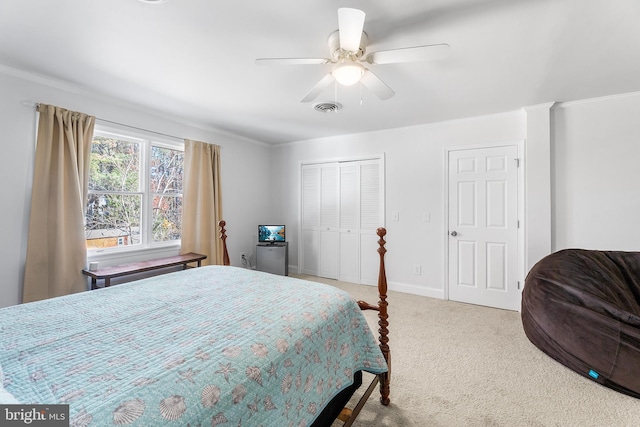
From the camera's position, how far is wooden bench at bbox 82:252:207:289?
263cm

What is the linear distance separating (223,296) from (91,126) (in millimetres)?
2540

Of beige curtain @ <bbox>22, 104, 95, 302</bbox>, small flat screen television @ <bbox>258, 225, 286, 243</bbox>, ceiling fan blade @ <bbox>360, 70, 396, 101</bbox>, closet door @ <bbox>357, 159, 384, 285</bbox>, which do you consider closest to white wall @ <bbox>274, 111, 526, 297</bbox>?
closet door @ <bbox>357, 159, 384, 285</bbox>

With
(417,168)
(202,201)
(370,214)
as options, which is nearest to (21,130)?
(202,201)

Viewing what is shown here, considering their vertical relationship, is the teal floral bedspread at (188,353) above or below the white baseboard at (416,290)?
above

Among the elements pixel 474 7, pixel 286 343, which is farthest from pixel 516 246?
pixel 286 343

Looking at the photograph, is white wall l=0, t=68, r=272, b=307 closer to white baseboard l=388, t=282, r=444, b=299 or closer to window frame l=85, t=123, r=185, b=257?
window frame l=85, t=123, r=185, b=257

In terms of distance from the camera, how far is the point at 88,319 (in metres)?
1.21

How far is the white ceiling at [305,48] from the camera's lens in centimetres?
158

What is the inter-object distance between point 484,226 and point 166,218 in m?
4.07

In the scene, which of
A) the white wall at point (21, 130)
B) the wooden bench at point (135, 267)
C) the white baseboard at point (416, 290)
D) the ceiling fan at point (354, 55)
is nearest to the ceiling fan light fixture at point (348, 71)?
the ceiling fan at point (354, 55)

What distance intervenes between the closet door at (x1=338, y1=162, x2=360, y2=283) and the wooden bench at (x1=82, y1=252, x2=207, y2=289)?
2.10m

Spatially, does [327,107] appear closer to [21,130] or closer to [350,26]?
[350,26]

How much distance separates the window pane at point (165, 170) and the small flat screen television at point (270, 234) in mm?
1411

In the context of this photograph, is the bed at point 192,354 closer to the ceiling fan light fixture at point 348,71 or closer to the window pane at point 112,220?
the ceiling fan light fixture at point 348,71
